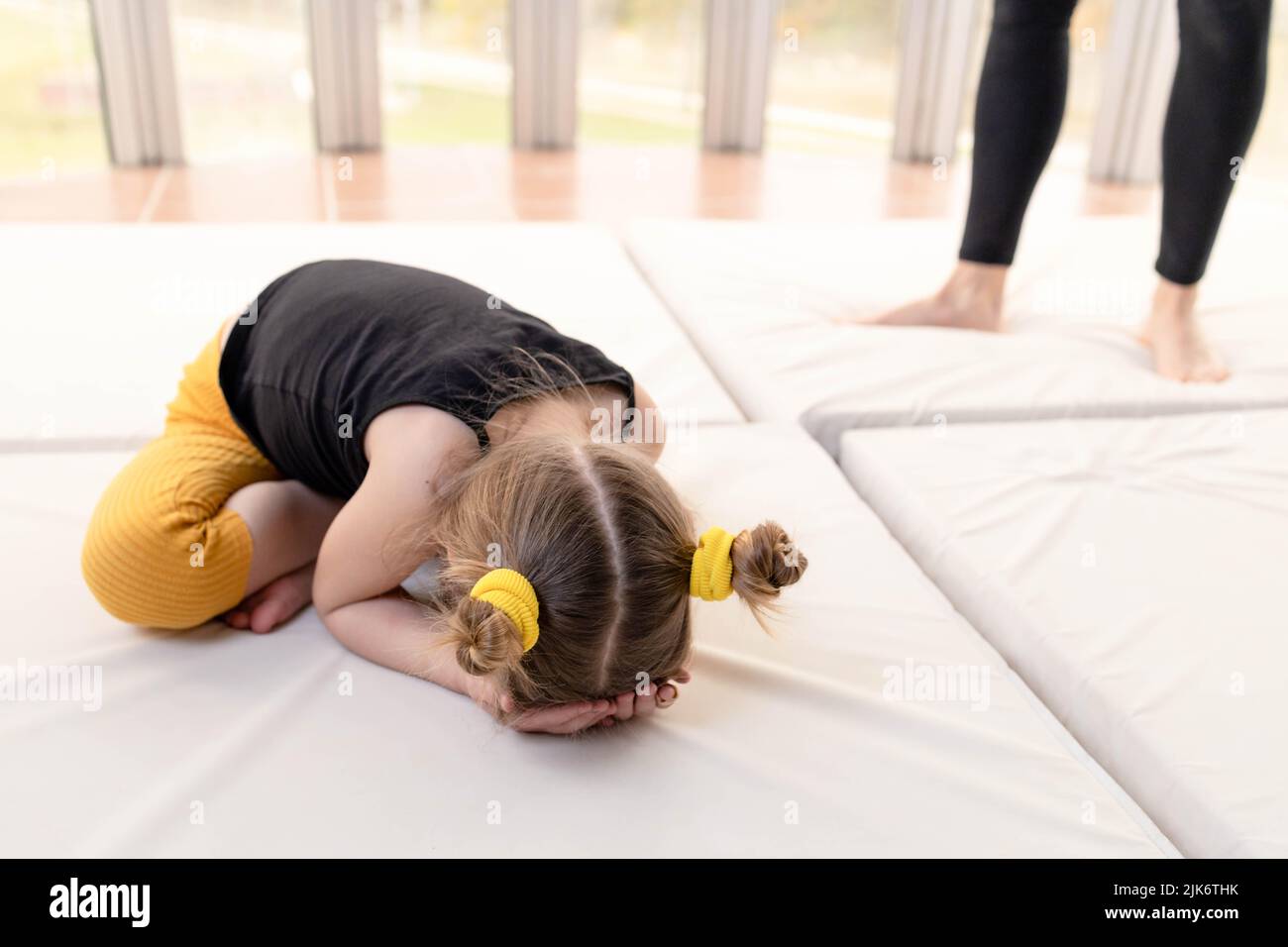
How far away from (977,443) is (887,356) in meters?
0.29

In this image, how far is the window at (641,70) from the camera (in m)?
4.38

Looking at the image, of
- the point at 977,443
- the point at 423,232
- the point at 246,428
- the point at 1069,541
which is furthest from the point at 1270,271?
the point at 246,428

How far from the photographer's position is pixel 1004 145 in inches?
68.6

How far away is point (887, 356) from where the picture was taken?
1.64 m

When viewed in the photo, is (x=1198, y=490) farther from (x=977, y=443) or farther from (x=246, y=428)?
(x=246, y=428)

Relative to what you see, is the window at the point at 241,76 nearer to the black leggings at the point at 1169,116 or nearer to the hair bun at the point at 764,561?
the black leggings at the point at 1169,116

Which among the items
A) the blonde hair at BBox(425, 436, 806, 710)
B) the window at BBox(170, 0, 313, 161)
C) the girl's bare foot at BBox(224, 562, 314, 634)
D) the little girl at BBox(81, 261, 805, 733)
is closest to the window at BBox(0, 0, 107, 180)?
the window at BBox(170, 0, 313, 161)

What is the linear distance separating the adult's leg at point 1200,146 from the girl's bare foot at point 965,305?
241 mm

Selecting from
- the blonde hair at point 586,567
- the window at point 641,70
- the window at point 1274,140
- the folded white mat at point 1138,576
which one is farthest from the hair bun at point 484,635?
the window at point 1274,140

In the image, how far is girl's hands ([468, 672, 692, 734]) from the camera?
90 centimetres

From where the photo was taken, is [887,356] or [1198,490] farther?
[887,356]

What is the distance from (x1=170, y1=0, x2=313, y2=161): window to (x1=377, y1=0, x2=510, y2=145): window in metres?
0.32

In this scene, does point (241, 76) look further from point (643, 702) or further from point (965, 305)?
point (643, 702)
